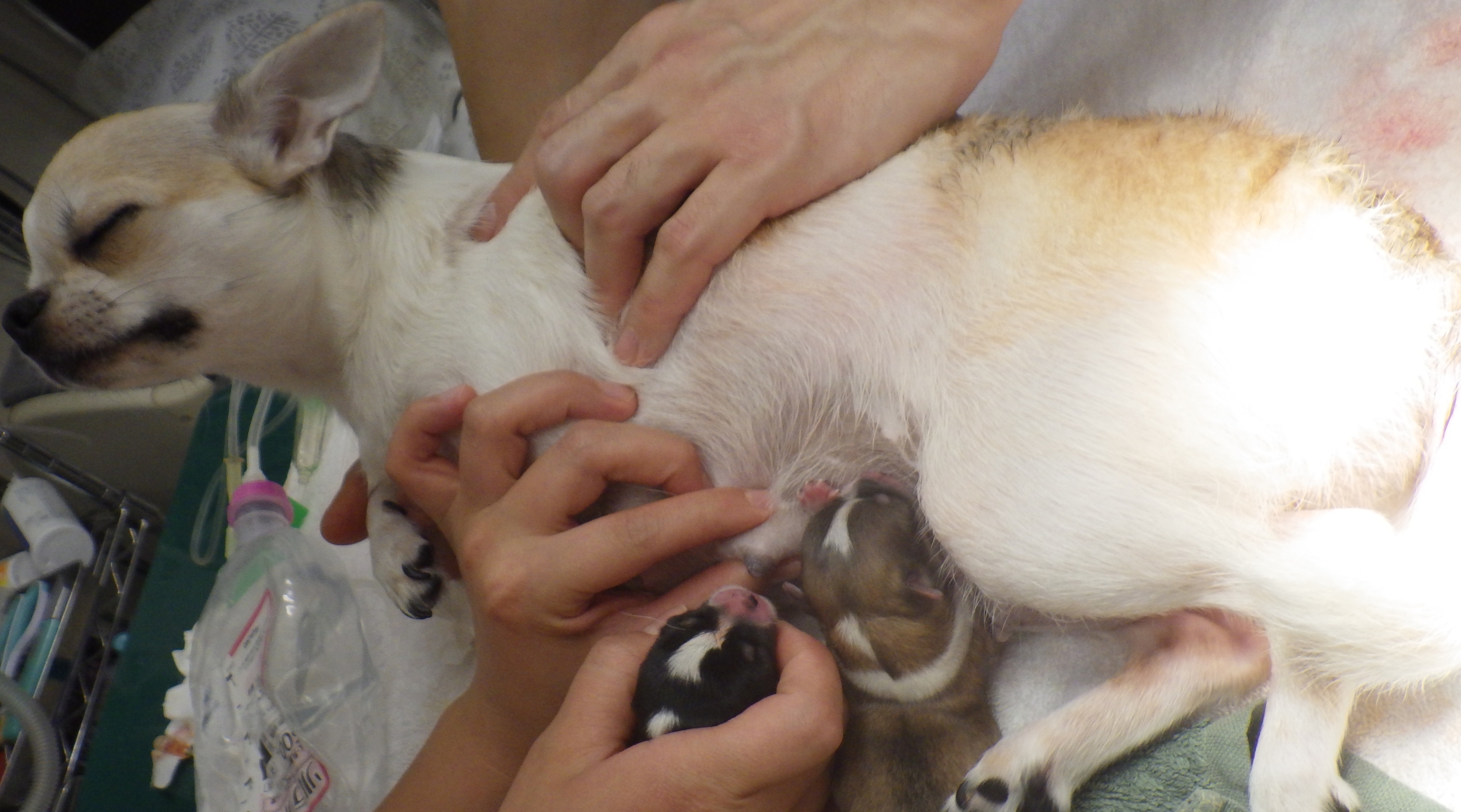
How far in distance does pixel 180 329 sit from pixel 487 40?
960 mm

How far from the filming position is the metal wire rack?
196 centimetres

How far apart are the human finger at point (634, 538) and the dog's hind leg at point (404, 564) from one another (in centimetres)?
35

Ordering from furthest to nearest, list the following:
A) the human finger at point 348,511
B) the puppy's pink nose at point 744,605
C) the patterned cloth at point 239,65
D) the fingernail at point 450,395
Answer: the patterned cloth at point 239,65
the human finger at point 348,511
the fingernail at point 450,395
the puppy's pink nose at point 744,605

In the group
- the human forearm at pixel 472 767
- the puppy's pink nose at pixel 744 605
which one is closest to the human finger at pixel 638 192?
the puppy's pink nose at pixel 744 605

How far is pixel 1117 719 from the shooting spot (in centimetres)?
93

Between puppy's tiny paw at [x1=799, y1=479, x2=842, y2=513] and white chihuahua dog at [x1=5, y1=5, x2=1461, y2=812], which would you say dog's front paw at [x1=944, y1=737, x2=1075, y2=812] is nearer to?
white chihuahua dog at [x1=5, y1=5, x2=1461, y2=812]

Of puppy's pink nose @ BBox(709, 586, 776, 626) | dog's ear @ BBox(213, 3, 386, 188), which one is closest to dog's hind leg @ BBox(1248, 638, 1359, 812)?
puppy's pink nose @ BBox(709, 586, 776, 626)

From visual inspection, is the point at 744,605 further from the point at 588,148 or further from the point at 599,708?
the point at 588,148

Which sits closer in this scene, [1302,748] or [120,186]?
[1302,748]

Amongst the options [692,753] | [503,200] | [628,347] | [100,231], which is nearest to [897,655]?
[692,753]

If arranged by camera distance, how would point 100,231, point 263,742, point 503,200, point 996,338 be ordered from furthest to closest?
point 263,742, point 503,200, point 100,231, point 996,338

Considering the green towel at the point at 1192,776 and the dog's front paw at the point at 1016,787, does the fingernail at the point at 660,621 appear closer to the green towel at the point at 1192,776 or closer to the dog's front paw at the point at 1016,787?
the dog's front paw at the point at 1016,787

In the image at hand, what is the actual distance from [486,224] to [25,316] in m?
0.66

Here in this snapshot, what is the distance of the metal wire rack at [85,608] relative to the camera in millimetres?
1960
